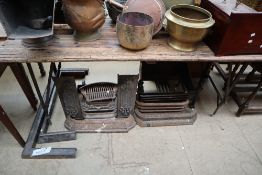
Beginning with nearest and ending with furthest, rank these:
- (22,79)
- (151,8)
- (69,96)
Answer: (151,8) < (69,96) < (22,79)

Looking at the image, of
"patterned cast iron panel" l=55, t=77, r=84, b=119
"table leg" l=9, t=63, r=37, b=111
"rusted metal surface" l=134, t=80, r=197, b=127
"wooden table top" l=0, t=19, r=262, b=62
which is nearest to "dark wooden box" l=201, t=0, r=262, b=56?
"wooden table top" l=0, t=19, r=262, b=62

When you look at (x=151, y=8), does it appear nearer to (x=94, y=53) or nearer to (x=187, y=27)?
(x=187, y=27)

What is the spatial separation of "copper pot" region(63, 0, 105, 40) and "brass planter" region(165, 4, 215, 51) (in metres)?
0.39

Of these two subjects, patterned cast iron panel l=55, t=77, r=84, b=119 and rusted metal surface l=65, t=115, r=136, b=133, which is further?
rusted metal surface l=65, t=115, r=136, b=133

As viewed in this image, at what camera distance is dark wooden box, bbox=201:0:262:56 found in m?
1.18

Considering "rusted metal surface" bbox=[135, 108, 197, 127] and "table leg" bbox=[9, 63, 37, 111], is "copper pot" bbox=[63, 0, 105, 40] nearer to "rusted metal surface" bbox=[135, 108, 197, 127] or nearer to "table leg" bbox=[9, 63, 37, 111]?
"table leg" bbox=[9, 63, 37, 111]

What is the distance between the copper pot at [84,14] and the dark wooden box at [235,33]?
26.9 inches

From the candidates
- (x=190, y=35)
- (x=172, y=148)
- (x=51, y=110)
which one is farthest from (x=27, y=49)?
(x=172, y=148)

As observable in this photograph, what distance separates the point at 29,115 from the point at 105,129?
25.8 inches

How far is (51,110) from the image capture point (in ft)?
5.96

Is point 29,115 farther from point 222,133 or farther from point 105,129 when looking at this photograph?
point 222,133

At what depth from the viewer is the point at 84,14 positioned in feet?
3.84

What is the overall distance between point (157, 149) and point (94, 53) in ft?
2.72

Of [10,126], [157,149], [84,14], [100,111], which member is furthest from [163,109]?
[10,126]
